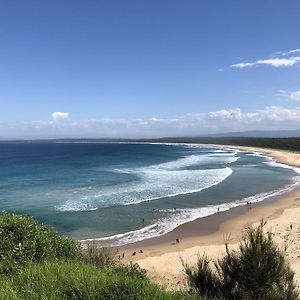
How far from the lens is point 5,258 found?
9.23 meters

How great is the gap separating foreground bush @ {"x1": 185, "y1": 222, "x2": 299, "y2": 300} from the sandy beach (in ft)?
15.2

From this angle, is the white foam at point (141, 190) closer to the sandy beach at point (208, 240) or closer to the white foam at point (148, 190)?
the white foam at point (148, 190)

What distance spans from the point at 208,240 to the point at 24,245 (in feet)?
50.6

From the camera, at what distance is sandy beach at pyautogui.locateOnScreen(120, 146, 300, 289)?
60.9 feet

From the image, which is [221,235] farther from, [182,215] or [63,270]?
→ [63,270]

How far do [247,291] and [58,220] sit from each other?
21.0 meters

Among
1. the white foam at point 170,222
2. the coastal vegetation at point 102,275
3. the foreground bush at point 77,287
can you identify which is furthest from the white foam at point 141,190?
the foreground bush at point 77,287

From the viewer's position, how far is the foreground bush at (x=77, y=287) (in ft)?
23.0

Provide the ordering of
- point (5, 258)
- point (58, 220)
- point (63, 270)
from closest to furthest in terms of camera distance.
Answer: point (63, 270) → point (5, 258) → point (58, 220)

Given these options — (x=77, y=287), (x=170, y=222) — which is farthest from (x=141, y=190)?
(x=77, y=287)

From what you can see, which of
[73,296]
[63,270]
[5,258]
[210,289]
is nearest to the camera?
[73,296]

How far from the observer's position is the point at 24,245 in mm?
10039

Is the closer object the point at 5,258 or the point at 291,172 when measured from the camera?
the point at 5,258

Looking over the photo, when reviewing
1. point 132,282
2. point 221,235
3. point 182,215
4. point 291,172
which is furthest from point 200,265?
point 291,172
